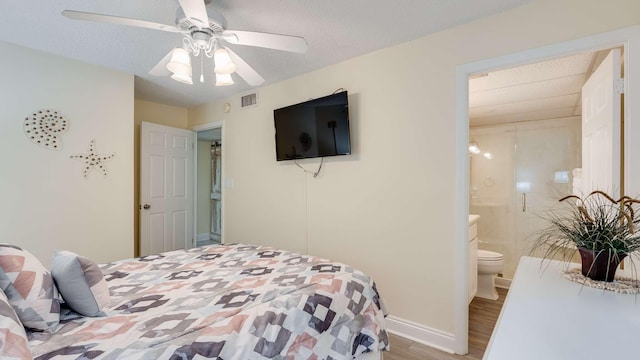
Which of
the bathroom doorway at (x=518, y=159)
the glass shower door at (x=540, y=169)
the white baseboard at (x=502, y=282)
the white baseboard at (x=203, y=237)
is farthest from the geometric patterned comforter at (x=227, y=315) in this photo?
the white baseboard at (x=203, y=237)

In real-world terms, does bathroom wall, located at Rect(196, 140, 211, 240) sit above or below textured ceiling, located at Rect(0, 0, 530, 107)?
below

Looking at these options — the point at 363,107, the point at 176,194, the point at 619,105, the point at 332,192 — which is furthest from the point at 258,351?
the point at 176,194

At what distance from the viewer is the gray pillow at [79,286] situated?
4.04ft

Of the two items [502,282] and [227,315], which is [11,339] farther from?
[502,282]

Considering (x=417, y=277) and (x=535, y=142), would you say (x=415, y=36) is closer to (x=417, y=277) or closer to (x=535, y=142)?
(x=417, y=277)

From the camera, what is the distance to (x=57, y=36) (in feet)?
7.32

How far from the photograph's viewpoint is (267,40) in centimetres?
167

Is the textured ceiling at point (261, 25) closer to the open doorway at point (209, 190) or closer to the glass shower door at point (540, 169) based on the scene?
the glass shower door at point (540, 169)

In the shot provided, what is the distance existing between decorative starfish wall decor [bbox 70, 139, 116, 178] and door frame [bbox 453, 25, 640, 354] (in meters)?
3.19

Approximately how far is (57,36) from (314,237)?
8.68ft

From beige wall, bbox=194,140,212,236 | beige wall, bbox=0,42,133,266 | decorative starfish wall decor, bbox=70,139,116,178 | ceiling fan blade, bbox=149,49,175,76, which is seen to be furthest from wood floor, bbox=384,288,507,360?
beige wall, bbox=194,140,212,236

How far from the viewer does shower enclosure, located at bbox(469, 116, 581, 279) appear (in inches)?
144

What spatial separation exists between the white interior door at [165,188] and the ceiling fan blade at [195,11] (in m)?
2.66

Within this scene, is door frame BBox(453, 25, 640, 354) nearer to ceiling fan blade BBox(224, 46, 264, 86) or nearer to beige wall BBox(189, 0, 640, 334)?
beige wall BBox(189, 0, 640, 334)
